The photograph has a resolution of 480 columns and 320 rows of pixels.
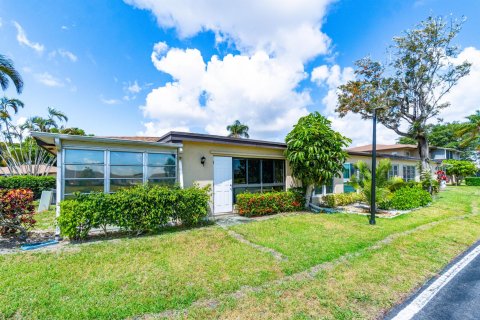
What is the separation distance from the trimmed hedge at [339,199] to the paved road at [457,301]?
792 cm

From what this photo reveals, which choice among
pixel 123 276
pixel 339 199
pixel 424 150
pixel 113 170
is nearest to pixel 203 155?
pixel 113 170

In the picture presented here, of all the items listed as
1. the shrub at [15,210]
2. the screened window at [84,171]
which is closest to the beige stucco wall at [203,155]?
the screened window at [84,171]

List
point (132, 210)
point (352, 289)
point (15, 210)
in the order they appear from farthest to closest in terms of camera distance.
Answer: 1. point (132, 210)
2. point (15, 210)
3. point (352, 289)

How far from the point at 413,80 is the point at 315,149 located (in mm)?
15635

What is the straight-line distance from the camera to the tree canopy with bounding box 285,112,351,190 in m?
9.66

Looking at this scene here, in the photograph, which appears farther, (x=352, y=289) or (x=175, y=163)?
(x=175, y=163)

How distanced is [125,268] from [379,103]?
2221cm

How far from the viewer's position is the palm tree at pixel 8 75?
1070 cm

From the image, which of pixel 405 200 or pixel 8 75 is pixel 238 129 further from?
pixel 8 75

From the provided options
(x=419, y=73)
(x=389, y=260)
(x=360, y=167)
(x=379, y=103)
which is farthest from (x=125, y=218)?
(x=419, y=73)

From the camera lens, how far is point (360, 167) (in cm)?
1116

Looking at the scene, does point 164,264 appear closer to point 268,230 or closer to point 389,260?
point 268,230

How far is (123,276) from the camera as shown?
404cm

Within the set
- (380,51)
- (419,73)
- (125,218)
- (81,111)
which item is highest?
(380,51)
